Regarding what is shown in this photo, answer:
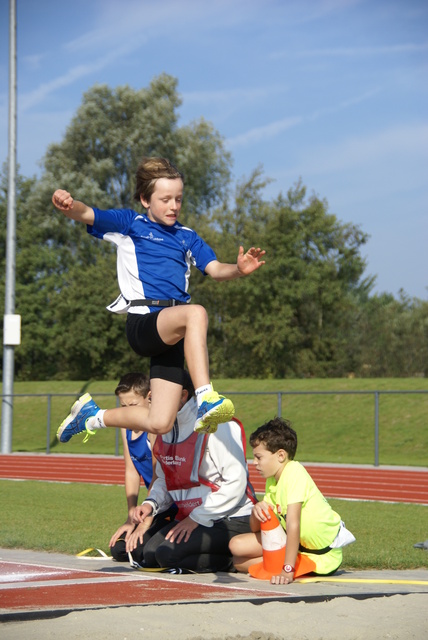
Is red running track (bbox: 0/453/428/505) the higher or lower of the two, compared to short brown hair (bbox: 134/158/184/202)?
lower

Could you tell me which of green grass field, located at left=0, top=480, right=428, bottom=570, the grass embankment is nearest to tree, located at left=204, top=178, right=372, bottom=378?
the grass embankment

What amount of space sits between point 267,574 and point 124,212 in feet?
8.29

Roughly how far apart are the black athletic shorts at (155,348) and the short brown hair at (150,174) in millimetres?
854

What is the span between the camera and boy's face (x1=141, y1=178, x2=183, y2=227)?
599 centimetres

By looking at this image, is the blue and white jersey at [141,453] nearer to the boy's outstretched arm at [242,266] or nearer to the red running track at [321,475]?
the boy's outstretched arm at [242,266]

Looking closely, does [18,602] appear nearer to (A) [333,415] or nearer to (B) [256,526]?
(B) [256,526]

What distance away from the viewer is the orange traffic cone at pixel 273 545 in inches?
226

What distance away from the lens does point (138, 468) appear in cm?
718

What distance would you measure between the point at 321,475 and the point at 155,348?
1088 cm

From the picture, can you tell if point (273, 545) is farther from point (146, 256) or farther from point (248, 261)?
point (146, 256)

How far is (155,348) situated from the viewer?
5773 millimetres

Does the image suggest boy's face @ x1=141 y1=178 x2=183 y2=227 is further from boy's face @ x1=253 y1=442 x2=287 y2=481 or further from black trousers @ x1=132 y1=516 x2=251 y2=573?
black trousers @ x1=132 y1=516 x2=251 y2=573

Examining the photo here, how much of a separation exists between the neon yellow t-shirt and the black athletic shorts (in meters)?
0.94

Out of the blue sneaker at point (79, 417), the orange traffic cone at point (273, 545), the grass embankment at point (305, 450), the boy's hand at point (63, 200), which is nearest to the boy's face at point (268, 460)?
the orange traffic cone at point (273, 545)
